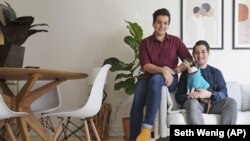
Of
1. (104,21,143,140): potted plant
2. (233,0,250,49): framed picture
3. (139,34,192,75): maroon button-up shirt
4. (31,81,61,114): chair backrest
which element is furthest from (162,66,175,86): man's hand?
(233,0,250,49): framed picture

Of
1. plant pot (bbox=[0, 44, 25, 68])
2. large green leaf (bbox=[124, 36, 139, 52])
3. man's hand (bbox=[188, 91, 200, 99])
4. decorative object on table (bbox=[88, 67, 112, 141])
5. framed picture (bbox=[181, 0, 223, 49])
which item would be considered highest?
framed picture (bbox=[181, 0, 223, 49])

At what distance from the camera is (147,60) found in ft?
10.3

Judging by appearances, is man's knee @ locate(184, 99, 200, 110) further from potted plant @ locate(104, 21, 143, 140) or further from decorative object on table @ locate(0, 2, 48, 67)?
decorative object on table @ locate(0, 2, 48, 67)

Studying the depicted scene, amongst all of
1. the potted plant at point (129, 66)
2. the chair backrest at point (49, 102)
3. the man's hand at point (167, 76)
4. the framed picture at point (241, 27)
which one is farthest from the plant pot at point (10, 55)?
the framed picture at point (241, 27)

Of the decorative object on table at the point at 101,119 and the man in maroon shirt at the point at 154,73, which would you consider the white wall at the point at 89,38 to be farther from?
the man in maroon shirt at the point at 154,73

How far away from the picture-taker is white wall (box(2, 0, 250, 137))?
4254 mm

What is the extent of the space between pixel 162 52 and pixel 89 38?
57.4 inches

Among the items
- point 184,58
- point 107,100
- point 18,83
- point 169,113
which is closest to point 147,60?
point 184,58

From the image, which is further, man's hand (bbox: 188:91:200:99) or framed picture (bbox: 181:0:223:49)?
framed picture (bbox: 181:0:223:49)

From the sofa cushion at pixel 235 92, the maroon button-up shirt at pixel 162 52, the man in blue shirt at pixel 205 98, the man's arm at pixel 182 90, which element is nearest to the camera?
the man in blue shirt at pixel 205 98

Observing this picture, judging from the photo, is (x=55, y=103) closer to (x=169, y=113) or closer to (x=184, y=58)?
(x=169, y=113)

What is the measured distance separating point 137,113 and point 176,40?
86 cm

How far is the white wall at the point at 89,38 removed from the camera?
14.0 feet

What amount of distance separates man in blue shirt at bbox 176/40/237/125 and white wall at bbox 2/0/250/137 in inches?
46.5
